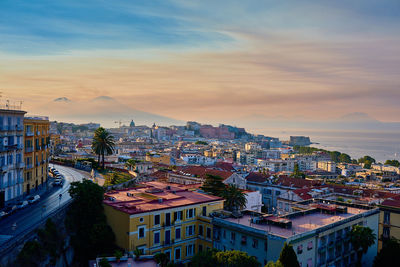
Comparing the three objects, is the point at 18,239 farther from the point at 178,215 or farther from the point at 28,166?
the point at 28,166

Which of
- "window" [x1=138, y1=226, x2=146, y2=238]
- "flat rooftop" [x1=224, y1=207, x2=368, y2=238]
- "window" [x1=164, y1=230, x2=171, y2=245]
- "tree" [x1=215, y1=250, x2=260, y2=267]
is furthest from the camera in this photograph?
"window" [x1=164, y1=230, x2=171, y2=245]

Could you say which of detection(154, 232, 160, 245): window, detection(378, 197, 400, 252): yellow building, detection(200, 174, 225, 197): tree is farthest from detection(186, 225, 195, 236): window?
detection(378, 197, 400, 252): yellow building

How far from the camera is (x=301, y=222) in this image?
37.7 meters

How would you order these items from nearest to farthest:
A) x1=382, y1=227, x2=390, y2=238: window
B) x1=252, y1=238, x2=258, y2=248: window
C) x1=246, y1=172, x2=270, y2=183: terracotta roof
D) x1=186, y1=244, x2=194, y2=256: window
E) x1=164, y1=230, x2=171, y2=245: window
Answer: x1=252, y1=238, x2=258, y2=248: window → x1=164, y1=230, x2=171, y2=245: window → x1=186, y1=244, x2=194, y2=256: window → x1=382, y1=227, x2=390, y2=238: window → x1=246, y1=172, x2=270, y2=183: terracotta roof

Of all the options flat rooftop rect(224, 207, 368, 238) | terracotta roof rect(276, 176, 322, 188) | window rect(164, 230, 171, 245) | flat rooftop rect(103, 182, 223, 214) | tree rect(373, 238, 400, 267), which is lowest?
tree rect(373, 238, 400, 267)

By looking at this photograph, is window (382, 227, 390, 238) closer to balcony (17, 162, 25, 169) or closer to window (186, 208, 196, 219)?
window (186, 208, 196, 219)

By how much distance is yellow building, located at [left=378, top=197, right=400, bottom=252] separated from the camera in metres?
46.7

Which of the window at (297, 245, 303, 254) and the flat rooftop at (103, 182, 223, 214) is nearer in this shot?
the window at (297, 245, 303, 254)

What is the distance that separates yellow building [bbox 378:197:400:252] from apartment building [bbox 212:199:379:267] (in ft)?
21.0

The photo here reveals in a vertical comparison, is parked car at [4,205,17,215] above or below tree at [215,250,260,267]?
above

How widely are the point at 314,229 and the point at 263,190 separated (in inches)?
1536

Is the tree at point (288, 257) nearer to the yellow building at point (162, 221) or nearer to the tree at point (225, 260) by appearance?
the tree at point (225, 260)

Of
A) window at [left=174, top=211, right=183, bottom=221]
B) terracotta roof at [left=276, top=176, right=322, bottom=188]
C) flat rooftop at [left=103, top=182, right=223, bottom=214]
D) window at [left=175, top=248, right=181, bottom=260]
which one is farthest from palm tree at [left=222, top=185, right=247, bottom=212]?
terracotta roof at [left=276, top=176, right=322, bottom=188]

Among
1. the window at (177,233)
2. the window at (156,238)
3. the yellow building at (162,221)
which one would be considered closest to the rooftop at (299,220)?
the yellow building at (162,221)
